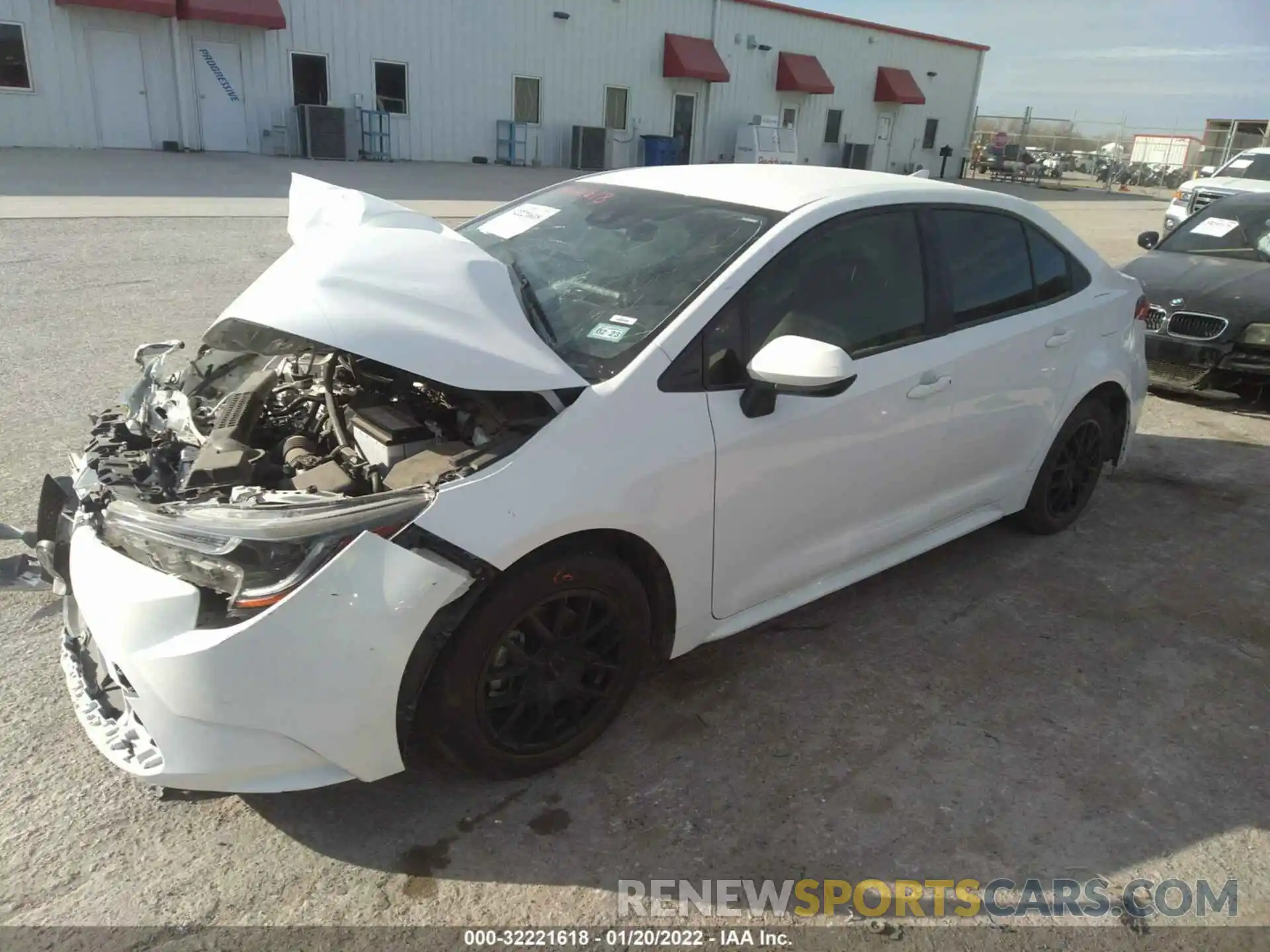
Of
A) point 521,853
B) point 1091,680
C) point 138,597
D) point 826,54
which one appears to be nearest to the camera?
point 138,597

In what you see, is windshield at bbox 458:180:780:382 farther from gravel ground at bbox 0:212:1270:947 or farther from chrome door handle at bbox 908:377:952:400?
gravel ground at bbox 0:212:1270:947

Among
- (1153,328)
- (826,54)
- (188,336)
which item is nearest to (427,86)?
(826,54)

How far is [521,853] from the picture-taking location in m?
2.54

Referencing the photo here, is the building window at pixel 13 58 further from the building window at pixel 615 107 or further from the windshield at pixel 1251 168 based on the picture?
the windshield at pixel 1251 168

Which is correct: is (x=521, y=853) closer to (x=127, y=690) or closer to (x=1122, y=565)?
(x=127, y=690)

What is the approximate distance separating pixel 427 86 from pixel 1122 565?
22332mm

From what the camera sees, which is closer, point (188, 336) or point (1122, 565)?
point (1122, 565)

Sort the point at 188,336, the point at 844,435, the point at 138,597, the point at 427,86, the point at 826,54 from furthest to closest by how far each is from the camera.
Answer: the point at 826,54 → the point at 427,86 → the point at 188,336 → the point at 844,435 → the point at 138,597

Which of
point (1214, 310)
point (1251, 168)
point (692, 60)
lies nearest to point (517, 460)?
point (1214, 310)

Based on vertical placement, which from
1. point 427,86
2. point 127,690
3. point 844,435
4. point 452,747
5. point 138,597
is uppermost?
point 427,86

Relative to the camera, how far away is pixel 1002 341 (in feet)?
12.4

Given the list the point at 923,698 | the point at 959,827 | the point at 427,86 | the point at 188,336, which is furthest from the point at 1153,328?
the point at 427,86

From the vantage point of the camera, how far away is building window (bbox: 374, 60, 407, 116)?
73.1ft

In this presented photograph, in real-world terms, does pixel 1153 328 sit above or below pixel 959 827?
above
